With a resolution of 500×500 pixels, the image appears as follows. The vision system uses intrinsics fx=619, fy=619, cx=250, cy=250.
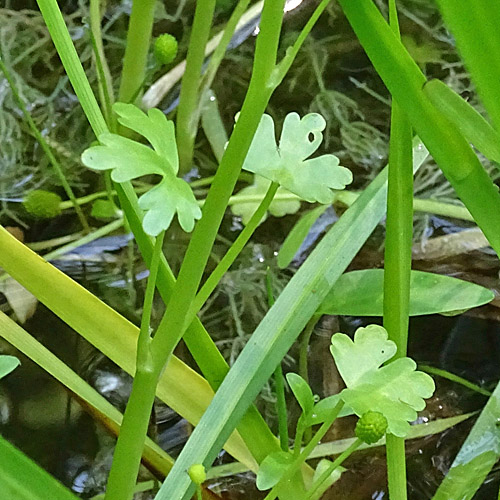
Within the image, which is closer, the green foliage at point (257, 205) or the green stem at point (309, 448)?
the green stem at point (309, 448)

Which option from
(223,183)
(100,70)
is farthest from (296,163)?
(100,70)

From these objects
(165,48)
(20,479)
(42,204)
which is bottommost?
(20,479)

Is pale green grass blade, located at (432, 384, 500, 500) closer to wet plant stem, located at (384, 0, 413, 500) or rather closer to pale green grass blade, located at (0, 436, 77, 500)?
wet plant stem, located at (384, 0, 413, 500)

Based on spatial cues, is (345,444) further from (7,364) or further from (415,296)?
(7,364)

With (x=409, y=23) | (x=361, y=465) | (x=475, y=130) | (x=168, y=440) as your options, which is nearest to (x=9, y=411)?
(x=168, y=440)

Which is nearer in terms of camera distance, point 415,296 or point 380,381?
point 380,381

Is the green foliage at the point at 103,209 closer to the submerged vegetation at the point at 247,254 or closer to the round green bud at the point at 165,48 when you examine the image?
the submerged vegetation at the point at 247,254

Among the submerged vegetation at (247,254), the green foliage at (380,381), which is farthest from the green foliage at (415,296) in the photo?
the green foliage at (380,381)
